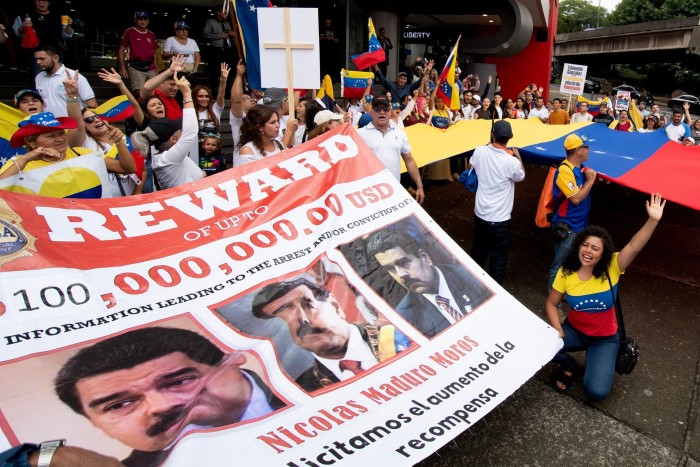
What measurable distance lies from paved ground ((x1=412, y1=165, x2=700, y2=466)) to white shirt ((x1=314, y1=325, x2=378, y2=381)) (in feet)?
2.72

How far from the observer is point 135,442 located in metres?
1.86

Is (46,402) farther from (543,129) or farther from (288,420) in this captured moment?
(543,129)

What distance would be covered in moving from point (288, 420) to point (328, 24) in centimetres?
1196

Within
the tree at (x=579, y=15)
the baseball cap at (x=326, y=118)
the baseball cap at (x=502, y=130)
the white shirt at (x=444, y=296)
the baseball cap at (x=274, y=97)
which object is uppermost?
the tree at (x=579, y=15)

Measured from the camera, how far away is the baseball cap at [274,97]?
5895 mm

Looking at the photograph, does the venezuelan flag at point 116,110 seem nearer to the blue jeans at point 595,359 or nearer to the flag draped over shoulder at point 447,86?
the blue jeans at point 595,359

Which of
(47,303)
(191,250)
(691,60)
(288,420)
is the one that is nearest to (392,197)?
(191,250)

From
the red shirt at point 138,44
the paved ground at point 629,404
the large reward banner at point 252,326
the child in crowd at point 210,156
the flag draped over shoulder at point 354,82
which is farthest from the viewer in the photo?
the flag draped over shoulder at point 354,82

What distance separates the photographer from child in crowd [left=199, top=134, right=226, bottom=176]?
4527 mm

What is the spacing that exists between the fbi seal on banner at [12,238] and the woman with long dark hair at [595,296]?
10.0 feet

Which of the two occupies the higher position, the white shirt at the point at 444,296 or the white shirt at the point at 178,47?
the white shirt at the point at 178,47

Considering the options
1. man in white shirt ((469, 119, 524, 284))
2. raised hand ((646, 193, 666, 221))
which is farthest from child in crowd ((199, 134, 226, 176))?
raised hand ((646, 193, 666, 221))

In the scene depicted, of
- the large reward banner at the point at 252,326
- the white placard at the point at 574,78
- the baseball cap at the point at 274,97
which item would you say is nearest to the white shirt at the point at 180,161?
the large reward banner at the point at 252,326

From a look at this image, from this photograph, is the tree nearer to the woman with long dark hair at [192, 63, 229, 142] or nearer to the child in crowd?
the woman with long dark hair at [192, 63, 229, 142]
